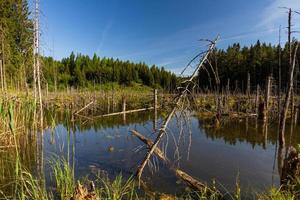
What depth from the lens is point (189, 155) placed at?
1023cm

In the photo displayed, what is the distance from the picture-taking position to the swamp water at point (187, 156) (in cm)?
730

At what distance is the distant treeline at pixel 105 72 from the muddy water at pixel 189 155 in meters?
47.9

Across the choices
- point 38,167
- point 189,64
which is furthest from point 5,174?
point 189,64

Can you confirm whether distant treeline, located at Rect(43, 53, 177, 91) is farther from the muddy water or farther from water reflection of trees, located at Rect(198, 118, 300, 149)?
the muddy water

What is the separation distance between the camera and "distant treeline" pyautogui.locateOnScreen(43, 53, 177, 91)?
2505 inches

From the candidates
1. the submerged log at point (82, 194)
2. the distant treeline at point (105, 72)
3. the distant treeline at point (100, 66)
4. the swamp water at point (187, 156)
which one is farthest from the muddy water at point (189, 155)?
the distant treeline at point (105, 72)

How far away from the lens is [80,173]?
7.73m

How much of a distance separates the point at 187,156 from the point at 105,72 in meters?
57.8

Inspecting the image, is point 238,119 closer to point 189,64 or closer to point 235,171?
point 235,171

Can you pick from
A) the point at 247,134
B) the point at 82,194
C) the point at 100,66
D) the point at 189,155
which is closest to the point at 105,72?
the point at 100,66

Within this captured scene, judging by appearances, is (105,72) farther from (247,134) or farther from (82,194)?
(82,194)

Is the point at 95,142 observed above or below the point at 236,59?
below

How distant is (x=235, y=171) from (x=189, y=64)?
367cm

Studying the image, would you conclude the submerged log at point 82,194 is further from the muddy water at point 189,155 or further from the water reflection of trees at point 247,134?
the water reflection of trees at point 247,134
